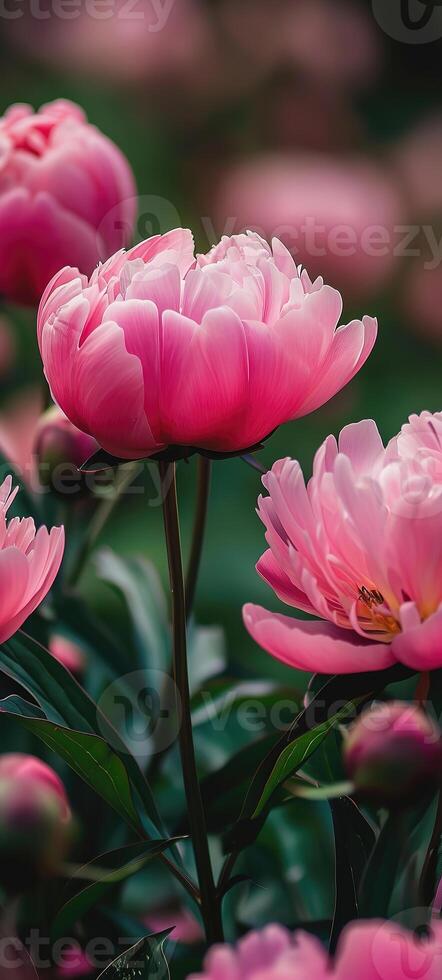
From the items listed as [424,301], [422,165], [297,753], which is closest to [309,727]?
[297,753]

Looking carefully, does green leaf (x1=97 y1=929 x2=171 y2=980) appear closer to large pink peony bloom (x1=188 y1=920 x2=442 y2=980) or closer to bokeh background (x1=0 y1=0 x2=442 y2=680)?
large pink peony bloom (x1=188 y1=920 x2=442 y2=980)

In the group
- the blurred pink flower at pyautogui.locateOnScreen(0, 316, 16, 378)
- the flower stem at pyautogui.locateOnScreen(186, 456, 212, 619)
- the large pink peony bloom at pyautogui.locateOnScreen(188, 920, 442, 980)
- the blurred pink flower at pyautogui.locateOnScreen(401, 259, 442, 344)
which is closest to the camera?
the large pink peony bloom at pyautogui.locateOnScreen(188, 920, 442, 980)

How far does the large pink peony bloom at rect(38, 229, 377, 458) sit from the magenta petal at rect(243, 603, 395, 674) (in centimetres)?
4

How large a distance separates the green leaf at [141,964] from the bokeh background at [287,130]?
502 mm

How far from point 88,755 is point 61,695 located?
0.08ft

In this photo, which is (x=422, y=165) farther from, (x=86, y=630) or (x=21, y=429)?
(x=86, y=630)

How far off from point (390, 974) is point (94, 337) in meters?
0.12

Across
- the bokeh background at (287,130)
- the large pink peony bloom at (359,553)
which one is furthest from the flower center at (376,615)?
the bokeh background at (287,130)

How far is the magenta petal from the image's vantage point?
0.66 ft

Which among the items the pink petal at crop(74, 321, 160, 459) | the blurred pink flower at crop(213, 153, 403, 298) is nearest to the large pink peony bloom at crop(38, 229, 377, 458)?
the pink petal at crop(74, 321, 160, 459)

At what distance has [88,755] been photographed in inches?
8.8

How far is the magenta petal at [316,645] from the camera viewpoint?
201mm

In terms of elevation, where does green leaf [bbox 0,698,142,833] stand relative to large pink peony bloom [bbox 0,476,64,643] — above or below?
below

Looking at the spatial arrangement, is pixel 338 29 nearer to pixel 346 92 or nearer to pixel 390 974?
pixel 346 92
